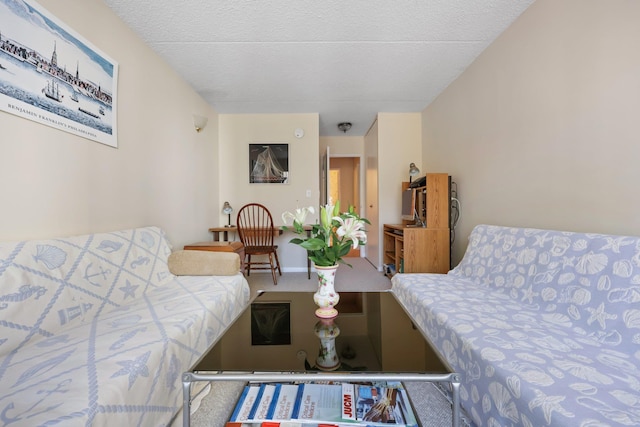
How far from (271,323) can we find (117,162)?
1.64 metres

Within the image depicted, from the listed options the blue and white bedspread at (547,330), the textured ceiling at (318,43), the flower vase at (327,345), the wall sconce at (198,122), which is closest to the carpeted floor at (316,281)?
the blue and white bedspread at (547,330)

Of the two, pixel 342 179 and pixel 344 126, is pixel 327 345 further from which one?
pixel 342 179

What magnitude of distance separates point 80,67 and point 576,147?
9.64 ft

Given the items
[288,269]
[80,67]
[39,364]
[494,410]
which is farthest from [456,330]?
[288,269]

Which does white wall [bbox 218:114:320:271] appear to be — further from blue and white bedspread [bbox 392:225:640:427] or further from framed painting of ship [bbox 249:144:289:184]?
blue and white bedspread [bbox 392:225:640:427]

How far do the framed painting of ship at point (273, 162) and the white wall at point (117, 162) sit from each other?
33.0 inches

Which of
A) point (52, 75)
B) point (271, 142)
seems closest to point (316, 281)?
point (271, 142)

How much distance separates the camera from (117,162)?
1892mm

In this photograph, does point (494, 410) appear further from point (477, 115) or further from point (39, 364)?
point (477, 115)

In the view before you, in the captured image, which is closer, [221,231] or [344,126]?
[221,231]

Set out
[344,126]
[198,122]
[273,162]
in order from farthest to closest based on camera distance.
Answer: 1. [344,126]
2. [273,162]
3. [198,122]

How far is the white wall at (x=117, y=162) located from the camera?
1.30 m

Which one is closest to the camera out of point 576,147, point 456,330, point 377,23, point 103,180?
point 456,330

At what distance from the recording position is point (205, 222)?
339 centimetres
